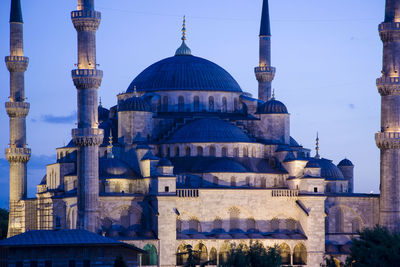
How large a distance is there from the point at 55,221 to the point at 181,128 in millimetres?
9953

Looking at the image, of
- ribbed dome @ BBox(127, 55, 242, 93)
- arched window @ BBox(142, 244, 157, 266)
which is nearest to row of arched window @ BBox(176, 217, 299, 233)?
arched window @ BBox(142, 244, 157, 266)

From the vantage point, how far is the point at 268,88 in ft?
246

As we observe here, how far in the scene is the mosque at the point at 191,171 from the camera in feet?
201

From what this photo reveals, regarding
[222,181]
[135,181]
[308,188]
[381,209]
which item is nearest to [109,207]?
[135,181]

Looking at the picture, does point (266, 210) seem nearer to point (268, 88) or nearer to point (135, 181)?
point (135, 181)

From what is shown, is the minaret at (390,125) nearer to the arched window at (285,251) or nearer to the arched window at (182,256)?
the arched window at (285,251)

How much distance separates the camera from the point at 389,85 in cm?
6481

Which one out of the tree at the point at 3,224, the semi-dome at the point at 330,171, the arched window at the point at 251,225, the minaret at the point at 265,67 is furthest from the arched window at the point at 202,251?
the tree at the point at 3,224

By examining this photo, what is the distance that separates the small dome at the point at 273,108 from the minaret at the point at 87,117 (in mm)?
12912

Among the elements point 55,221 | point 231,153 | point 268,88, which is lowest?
point 55,221

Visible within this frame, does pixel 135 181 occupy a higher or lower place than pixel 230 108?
lower

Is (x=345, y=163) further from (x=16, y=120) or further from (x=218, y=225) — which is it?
(x=16, y=120)

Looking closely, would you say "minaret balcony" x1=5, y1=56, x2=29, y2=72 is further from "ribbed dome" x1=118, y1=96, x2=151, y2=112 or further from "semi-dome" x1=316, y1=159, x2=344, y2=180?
"semi-dome" x1=316, y1=159, x2=344, y2=180

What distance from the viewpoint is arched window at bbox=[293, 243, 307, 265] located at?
207 ft
